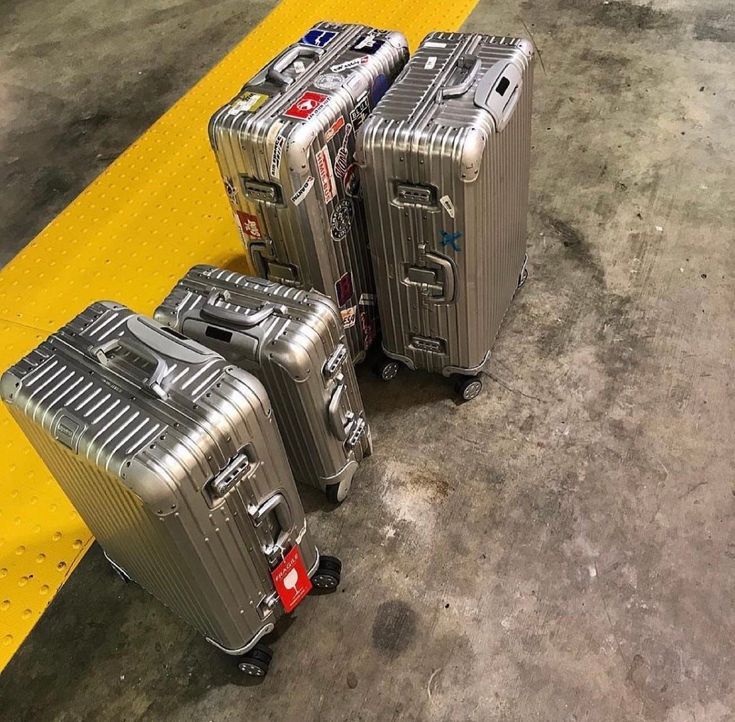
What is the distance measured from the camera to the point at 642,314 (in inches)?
114

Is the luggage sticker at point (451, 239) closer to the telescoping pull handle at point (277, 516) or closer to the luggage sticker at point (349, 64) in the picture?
the luggage sticker at point (349, 64)

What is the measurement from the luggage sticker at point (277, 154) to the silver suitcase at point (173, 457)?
0.59m

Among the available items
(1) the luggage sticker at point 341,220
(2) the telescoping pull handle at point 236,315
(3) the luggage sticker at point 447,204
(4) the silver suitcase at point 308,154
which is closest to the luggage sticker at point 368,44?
(4) the silver suitcase at point 308,154

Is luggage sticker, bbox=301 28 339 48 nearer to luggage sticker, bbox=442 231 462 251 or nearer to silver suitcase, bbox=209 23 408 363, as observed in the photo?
silver suitcase, bbox=209 23 408 363

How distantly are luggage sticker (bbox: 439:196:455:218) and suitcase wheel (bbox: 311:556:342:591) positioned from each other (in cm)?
113

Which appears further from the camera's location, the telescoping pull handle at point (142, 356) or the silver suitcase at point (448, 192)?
the silver suitcase at point (448, 192)

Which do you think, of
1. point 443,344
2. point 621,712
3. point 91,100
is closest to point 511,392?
point 443,344

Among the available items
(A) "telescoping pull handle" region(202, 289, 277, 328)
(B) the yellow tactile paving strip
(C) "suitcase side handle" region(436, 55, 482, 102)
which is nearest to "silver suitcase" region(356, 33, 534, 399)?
(C) "suitcase side handle" region(436, 55, 482, 102)

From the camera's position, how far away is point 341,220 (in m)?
2.35

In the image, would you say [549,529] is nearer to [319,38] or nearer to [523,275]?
[523,275]

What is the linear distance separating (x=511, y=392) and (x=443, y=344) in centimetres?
35

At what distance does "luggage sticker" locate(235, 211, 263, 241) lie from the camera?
7.63ft

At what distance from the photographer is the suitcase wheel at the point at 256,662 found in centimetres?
206

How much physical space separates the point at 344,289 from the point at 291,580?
991 mm
